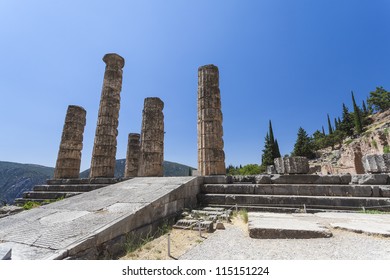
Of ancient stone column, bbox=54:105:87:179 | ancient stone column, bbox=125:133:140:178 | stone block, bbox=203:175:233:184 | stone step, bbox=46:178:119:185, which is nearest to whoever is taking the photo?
stone block, bbox=203:175:233:184

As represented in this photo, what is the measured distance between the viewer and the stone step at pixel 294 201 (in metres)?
5.59

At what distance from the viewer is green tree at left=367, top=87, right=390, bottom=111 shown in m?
53.1

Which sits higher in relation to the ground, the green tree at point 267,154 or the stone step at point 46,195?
the green tree at point 267,154

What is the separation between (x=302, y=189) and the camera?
6.55 meters

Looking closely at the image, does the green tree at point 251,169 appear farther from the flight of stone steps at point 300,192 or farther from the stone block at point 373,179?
the stone block at point 373,179

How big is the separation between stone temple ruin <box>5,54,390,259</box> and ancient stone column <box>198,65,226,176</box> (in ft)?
0.16

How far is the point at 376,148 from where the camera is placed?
30.6m

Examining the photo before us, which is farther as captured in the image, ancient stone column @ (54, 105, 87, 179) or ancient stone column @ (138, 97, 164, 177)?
ancient stone column @ (54, 105, 87, 179)

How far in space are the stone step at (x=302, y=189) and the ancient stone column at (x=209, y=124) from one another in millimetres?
2220

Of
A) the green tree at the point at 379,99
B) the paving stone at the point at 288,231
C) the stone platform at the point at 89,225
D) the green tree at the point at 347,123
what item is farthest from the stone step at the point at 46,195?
the green tree at the point at 379,99

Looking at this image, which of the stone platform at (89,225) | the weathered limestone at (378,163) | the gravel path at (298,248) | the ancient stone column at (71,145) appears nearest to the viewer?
the gravel path at (298,248)

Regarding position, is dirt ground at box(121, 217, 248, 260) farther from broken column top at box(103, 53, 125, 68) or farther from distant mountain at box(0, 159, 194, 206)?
distant mountain at box(0, 159, 194, 206)

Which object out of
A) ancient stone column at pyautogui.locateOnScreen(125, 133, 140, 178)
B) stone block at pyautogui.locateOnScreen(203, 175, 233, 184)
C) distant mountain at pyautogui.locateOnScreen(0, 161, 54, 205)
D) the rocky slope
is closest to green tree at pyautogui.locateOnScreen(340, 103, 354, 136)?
the rocky slope
